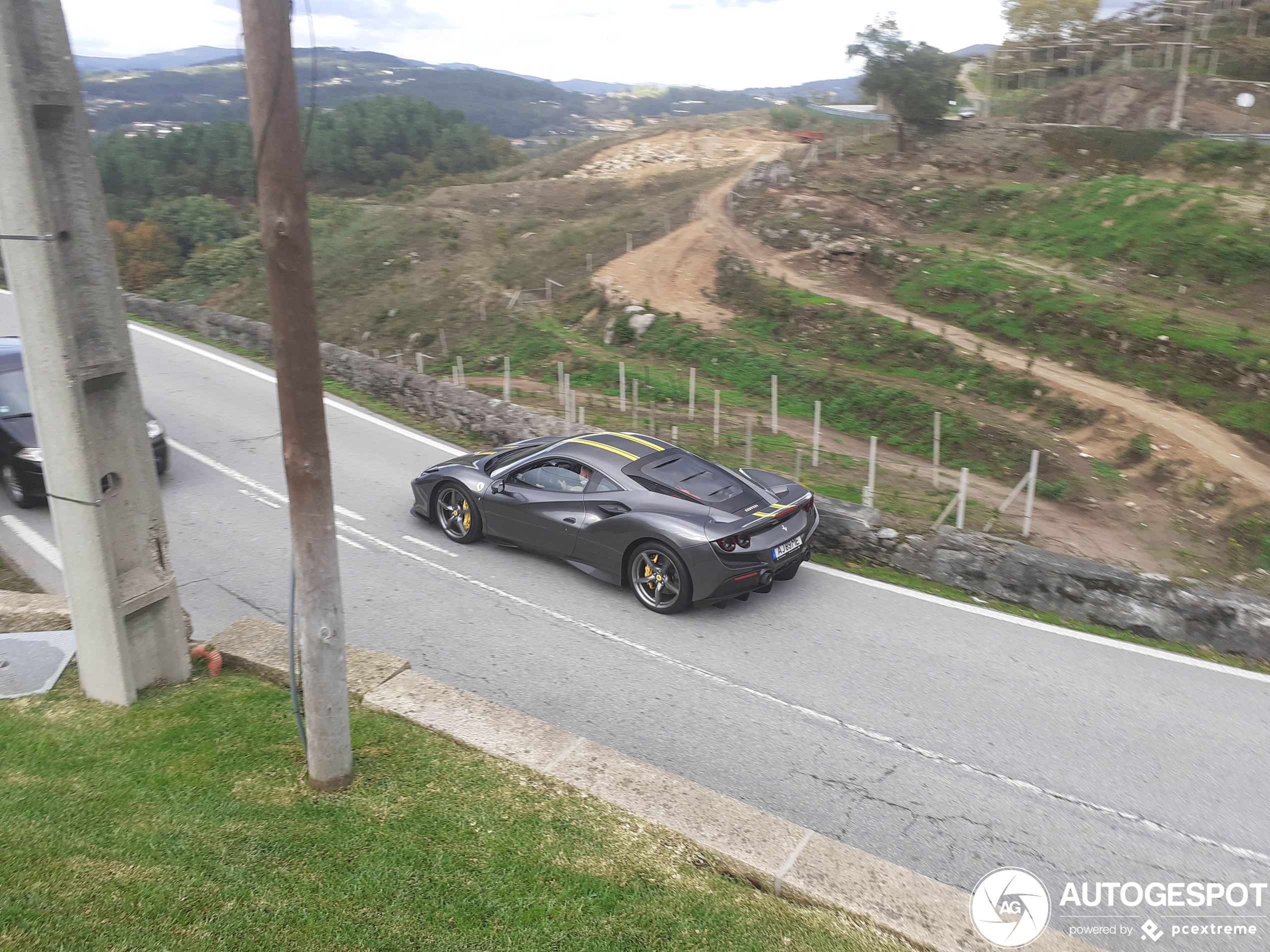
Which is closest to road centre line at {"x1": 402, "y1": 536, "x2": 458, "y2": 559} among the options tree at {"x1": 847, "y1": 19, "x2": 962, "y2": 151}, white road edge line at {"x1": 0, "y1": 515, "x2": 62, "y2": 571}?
white road edge line at {"x1": 0, "y1": 515, "x2": 62, "y2": 571}

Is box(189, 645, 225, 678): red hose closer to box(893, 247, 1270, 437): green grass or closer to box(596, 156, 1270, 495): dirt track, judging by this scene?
box(596, 156, 1270, 495): dirt track

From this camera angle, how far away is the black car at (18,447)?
10148 millimetres

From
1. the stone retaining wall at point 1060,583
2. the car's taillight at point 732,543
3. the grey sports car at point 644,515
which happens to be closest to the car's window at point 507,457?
the grey sports car at point 644,515

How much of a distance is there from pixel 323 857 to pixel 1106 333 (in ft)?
65.7

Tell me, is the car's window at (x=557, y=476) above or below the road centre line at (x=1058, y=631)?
above

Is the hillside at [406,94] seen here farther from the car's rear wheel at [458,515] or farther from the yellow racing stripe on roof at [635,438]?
the yellow racing stripe on roof at [635,438]

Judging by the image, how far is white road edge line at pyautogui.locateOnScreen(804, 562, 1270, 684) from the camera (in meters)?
7.59

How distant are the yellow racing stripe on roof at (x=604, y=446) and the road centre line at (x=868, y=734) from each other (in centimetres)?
180

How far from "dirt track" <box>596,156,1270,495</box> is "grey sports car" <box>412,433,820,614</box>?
420 inches

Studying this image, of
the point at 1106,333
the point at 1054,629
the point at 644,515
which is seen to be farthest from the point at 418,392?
the point at 1106,333

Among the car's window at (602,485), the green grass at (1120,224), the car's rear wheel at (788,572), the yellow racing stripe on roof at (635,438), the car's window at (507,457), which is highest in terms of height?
the green grass at (1120,224)

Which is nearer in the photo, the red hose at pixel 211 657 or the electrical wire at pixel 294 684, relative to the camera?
the electrical wire at pixel 294 684

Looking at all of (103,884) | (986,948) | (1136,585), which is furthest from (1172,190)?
(103,884)

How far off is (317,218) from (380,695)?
3995 centimetres
